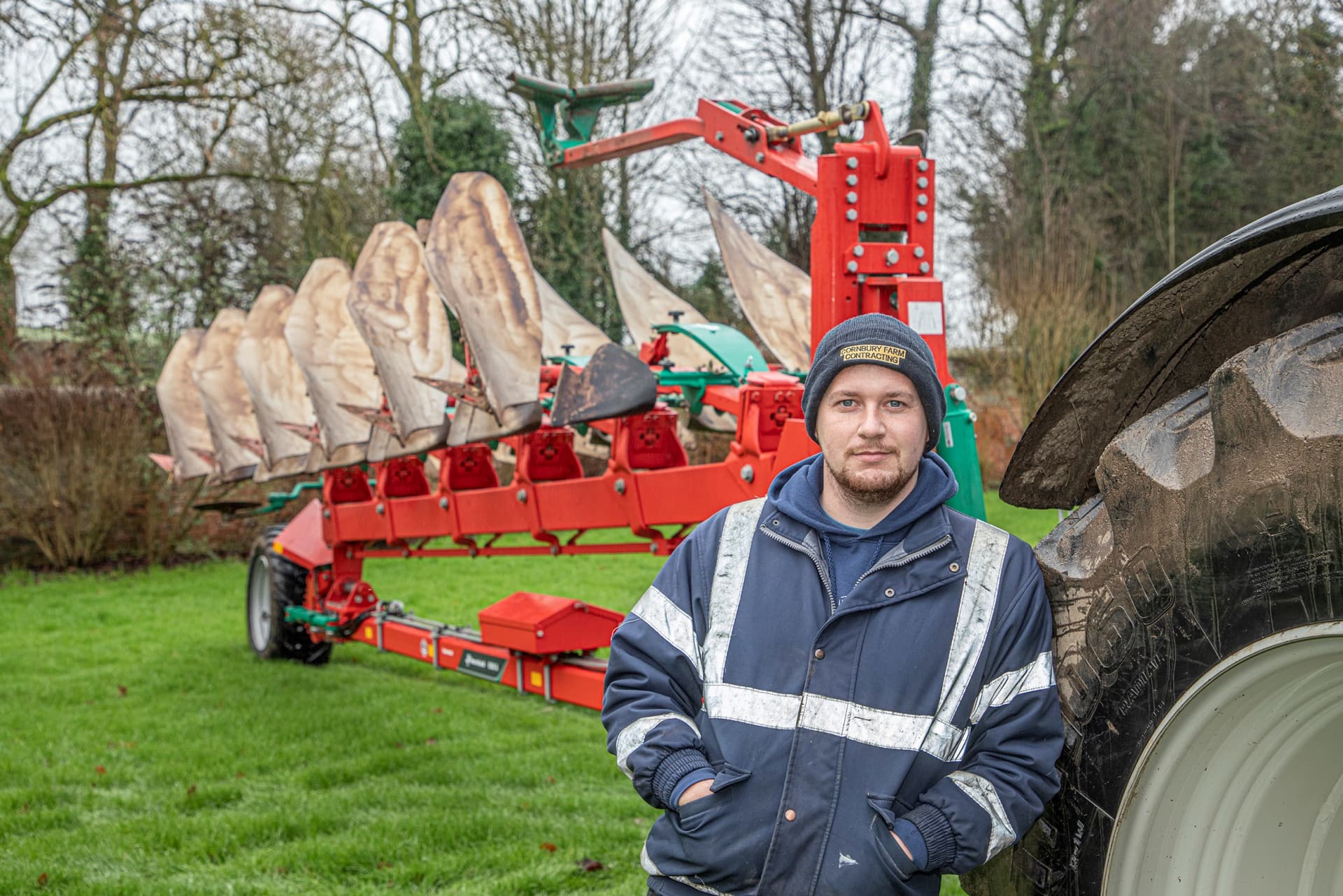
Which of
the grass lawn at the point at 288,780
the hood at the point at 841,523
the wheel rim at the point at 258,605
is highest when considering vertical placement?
the hood at the point at 841,523

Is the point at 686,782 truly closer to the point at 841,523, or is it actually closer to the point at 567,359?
the point at 841,523

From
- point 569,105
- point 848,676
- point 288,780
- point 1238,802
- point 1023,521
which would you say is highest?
point 569,105

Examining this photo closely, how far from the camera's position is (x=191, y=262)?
15.9m

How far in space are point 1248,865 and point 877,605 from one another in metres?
0.67

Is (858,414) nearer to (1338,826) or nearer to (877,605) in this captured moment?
(877,605)

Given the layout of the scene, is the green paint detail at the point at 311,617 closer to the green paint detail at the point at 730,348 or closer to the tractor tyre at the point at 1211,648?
the green paint detail at the point at 730,348

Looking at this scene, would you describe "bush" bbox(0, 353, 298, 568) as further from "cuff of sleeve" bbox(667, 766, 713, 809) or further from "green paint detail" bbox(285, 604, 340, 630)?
"cuff of sleeve" bbox(667, 766, 713, 809)

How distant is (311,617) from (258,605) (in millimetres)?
1188

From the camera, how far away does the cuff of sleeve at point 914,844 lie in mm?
1906

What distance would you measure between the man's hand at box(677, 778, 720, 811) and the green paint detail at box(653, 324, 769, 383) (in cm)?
276

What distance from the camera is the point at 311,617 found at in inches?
274

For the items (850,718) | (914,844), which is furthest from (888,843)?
(850,718)

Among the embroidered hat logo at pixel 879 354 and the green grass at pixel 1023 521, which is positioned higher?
the embroidered hat logo at pixel 879 354

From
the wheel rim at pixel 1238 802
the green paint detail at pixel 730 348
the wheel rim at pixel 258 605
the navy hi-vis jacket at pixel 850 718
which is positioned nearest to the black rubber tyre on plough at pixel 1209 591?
the wheel rim at pixel 1238 802
